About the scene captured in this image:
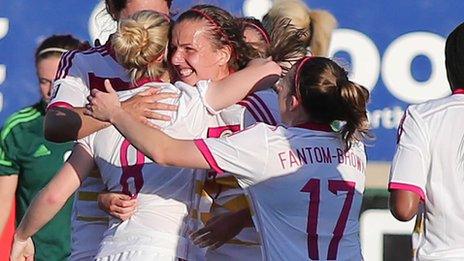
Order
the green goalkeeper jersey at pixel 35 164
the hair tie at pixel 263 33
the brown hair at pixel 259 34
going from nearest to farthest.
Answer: the brown hair at pixel 259 34
the hair tie at pixel 263 33
the green goalkeeper jersey at pixel 35 164

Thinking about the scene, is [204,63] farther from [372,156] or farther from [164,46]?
[372,156]

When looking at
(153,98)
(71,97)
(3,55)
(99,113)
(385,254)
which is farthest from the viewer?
(3,55)

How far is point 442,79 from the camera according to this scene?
29.1 feet

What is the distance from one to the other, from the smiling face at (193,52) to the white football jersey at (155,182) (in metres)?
0.10

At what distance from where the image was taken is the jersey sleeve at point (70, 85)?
5.61 m

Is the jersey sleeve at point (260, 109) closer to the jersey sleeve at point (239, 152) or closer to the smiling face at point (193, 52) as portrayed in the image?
the smiling face at point (193, 52)

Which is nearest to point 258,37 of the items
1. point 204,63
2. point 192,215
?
point 204,63

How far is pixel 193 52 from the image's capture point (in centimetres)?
529

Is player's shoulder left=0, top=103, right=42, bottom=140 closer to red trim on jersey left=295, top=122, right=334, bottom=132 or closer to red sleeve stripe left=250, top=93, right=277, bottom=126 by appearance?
red sleeve stripe left=250, top=93, right=277, bottom=126

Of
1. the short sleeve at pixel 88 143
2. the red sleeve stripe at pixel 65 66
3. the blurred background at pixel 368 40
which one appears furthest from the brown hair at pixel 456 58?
the blurred background at pixel 368 40

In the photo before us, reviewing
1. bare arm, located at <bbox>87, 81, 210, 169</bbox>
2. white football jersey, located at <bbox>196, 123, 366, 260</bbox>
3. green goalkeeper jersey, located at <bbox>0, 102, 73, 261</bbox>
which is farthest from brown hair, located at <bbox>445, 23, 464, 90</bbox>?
green goalkeeper jersey, located at <bbox>0, 102, 73, 261</bbox>

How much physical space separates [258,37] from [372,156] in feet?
10.5

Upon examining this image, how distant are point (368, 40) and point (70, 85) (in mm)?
3530

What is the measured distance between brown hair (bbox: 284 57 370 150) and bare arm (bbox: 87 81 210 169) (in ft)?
1.33
